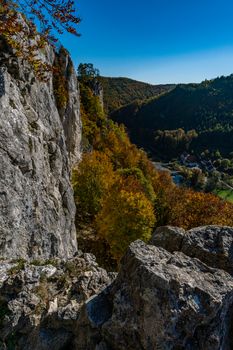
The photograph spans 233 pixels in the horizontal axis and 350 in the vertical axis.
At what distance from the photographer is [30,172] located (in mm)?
20844

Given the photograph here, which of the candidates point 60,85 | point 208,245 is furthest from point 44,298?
point 60,85

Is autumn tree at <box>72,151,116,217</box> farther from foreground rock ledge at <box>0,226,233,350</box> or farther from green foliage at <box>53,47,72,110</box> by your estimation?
foreground rock ledge at <box>0,226,233,350</box>

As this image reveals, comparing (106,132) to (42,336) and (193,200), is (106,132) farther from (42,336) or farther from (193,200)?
(42,336)

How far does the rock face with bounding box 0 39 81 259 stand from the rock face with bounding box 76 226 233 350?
8333mm

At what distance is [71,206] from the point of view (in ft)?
97.2

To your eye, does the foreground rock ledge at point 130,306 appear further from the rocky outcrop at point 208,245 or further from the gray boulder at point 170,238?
the gray boulder at point 170,238

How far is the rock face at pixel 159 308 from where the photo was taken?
692 centimetres

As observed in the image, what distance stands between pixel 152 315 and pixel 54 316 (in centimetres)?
329

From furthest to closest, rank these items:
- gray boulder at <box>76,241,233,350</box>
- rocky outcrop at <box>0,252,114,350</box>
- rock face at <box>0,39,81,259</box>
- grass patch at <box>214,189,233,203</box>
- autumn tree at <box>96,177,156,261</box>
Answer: grass patch at <box>214,189,233,203</box>
autumn tree at <box>96,177,156,261</box>
rock face at <box>0,39,81,259</box>
rocky outcrop at <box>0,252,114,350</box>
gray boulder at <box>76,241,233,350</box>

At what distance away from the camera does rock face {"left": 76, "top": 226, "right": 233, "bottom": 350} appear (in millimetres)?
6918

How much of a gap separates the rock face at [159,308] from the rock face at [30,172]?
833cm

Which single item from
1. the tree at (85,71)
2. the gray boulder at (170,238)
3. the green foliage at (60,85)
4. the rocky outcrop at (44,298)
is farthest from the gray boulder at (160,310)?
the tree at (85,71)

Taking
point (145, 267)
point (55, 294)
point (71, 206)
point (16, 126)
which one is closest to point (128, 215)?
point (71, 206)

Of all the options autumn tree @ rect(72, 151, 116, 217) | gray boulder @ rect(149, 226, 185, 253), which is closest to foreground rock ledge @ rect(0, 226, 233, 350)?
gray boulder @ rect(149, 226, 185, 253)
